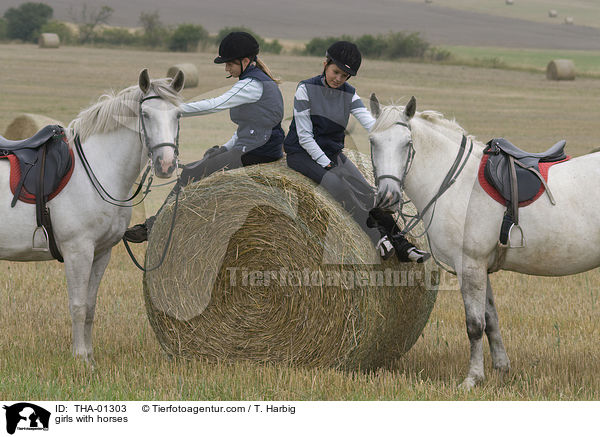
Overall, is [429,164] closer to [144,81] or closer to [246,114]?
[246,114]

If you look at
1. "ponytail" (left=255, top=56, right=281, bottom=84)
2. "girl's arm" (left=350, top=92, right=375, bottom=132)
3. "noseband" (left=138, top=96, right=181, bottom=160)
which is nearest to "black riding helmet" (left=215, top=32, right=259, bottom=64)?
"ponytail" (left=255, top=56, right=281, bottom=84)

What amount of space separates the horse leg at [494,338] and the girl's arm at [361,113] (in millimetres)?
1570

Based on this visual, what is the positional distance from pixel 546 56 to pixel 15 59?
124 feet

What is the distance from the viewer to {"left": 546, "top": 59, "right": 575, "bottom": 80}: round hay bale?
38500 mm

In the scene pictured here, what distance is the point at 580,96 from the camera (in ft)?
110

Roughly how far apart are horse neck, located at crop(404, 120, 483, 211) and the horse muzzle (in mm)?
1764

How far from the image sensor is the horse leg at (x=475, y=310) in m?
6.04

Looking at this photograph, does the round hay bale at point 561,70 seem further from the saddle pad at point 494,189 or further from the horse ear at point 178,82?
the horse ear at point 178,82

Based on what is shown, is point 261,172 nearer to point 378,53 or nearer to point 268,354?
point 268,354

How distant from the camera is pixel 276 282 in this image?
6.57 m

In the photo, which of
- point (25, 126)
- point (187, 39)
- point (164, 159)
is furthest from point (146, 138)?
point (187, 39)

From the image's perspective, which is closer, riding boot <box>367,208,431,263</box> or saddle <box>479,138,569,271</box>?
saddle <box>479,138,569,271</box>

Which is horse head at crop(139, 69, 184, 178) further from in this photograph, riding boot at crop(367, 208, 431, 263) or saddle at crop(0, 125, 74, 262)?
riding boot at crop(367, 208, 431, 263)

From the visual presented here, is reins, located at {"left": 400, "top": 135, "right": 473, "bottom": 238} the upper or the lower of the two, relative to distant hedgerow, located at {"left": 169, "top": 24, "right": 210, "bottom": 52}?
upper
